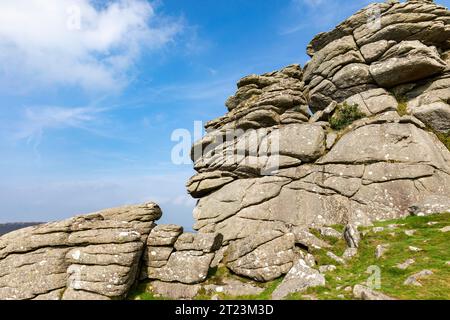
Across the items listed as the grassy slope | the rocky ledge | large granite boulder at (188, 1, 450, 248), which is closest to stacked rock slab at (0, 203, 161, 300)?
the rocky ledge

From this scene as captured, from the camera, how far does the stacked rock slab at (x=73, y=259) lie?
19.9 m

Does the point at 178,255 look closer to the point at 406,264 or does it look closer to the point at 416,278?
the point at 406,264

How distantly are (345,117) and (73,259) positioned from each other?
34111 mm

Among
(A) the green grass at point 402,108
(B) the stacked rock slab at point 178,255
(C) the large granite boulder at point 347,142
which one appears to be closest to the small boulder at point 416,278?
(C) the large granite boulder at point 347,142

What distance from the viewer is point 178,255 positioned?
2286 centimetres

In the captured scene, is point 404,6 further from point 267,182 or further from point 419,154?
point 267,182

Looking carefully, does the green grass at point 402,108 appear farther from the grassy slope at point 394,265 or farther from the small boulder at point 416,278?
the small boulder at point 416,278

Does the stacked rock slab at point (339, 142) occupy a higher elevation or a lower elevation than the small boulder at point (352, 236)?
higher

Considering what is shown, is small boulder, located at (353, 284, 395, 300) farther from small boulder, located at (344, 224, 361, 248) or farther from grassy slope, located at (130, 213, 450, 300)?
small boulder, located at (344, 224, 361, 248)

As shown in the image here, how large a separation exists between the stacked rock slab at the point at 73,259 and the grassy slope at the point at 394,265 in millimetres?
2378

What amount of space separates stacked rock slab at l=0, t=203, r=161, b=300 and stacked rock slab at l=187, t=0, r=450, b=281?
316 inches

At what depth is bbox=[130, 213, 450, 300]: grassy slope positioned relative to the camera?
14.0m

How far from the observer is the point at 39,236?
73.7 feet
